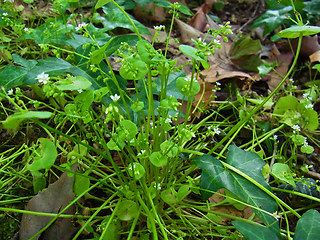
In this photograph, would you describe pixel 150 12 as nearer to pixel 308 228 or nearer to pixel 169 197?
pixel 169 197

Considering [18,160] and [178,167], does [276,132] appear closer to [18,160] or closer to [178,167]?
[178,167]

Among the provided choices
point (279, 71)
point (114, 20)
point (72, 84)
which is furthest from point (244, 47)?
point (72, 84)

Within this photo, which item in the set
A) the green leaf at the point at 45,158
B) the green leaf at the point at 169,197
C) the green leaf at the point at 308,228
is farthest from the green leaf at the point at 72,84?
the green leaf at the point at 308,228

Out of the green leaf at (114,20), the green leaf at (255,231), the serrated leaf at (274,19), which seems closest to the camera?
the green leaf at (255,231)

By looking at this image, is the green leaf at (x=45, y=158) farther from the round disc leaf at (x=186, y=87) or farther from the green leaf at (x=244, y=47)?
the green leaf at (x=244, y=47)

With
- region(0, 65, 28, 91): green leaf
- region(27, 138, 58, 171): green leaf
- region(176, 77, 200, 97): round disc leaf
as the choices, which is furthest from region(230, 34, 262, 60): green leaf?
region(27, 138, 58, 171): green leaf
